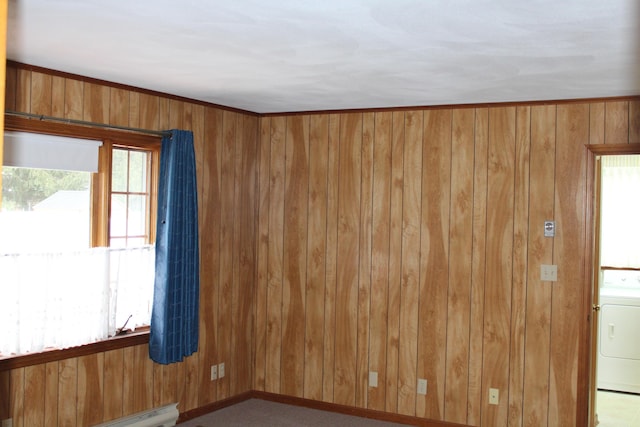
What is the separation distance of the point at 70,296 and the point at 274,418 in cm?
188

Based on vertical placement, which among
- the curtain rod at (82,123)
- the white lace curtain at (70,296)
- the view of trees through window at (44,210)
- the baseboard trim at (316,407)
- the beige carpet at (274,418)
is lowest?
the beige carpet at (274,418)

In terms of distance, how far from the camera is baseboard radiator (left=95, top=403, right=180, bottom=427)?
432 cm

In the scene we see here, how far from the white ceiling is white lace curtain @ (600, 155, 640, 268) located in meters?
2.42

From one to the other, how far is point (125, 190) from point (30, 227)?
2.49 ft

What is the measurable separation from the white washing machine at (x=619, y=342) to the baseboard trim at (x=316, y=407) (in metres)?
1.95

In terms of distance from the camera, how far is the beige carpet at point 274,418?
16.2ft

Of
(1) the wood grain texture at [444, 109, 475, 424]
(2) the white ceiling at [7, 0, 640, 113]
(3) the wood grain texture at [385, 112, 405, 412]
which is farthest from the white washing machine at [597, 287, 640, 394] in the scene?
(2) the white ceiling at [7, 0, 640, 113]

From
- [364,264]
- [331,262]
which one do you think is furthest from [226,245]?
[364,264]

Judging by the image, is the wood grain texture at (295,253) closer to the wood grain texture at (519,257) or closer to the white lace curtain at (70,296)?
the white lace curtain at (70,296)

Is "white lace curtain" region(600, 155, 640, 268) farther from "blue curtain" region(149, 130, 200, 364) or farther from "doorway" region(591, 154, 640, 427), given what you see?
"blue curtain" region(149, 130, 200, 364)

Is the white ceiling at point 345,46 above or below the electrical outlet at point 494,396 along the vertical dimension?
above

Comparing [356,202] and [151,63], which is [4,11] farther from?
[356,202]

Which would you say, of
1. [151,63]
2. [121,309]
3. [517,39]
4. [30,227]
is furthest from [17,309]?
[517,39]

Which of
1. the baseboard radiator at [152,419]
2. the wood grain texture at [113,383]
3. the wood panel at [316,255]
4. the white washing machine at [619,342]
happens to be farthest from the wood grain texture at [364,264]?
the white washing machine at [619,342]
